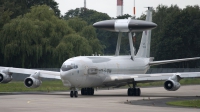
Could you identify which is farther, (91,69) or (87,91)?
(87,91)

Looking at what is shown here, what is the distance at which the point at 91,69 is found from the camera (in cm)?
4959

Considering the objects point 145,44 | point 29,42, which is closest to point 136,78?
point 145,44

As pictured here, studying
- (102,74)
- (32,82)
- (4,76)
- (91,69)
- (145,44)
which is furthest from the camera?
(145,44)

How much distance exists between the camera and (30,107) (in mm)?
34500

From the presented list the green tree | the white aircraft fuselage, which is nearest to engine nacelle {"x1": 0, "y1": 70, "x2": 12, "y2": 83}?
the white aircraft fuselage

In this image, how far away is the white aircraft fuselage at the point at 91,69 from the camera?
47344 millimetres

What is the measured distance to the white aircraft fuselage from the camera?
1864 inches

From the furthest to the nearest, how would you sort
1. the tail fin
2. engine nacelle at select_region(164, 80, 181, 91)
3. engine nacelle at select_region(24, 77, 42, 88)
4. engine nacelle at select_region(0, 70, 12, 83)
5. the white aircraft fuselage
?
1. the tail fin
2. engine nacelle at select_region(0, 70, 12, 83)
3. engine nacelle at select_region(24, 77, 42, 88)
4. the white aircraft fuselage
5. engine nacelle at select_region(164, 80, 181, 91)

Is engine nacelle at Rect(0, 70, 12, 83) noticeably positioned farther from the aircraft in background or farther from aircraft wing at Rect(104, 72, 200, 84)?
aircraft wing at Rect(104, 72, 200, 84)

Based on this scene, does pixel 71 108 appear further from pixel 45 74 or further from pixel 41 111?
pixel 45 74

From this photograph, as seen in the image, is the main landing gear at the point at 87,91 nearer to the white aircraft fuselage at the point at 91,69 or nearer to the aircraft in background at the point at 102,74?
the aircraft in background at the point at 102,74

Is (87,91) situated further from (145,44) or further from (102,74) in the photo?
(145,44)

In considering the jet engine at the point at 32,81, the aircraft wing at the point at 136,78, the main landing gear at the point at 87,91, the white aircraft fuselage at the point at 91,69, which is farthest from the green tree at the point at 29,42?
the main landing gear at the point at 87,91

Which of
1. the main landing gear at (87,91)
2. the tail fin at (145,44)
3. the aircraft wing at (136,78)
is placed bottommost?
the main landing gear at (87,91)
